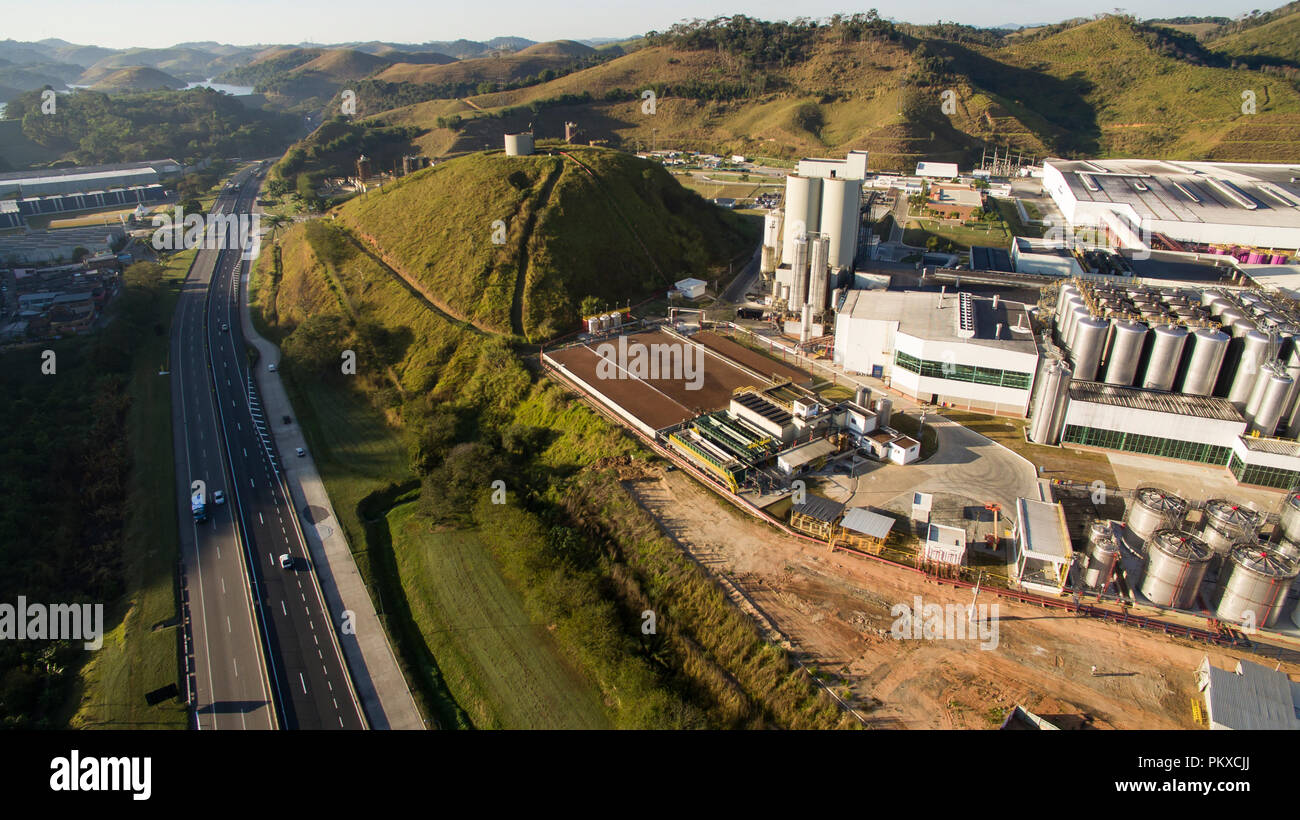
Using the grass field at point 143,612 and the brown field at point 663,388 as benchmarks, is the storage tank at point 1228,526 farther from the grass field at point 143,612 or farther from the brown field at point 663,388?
the grass field at point 143,612

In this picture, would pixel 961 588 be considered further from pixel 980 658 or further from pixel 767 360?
pixel 767 360

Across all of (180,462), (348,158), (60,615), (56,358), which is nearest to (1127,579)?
(60,615)

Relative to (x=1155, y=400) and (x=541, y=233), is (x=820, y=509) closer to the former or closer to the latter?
(x=1155, y=400)

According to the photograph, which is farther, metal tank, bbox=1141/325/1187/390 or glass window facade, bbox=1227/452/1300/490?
metal tank, bbox=1141/325/1187/390

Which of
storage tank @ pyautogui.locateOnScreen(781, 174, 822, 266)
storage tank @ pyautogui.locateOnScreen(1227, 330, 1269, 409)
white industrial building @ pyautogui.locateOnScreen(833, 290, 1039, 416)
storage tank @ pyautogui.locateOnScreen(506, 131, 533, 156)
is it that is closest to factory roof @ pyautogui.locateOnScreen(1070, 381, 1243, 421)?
storage tank @ pyautogui.locateOnScreen(1227, 330, 1269, 409)

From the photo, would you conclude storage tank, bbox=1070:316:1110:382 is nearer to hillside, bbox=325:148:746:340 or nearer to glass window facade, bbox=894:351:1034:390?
glass window facade, bbox=894:351:1034:390

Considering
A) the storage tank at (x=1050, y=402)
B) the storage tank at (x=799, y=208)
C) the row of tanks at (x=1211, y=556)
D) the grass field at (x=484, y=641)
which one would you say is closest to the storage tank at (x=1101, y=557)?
the row of tanks at (x=1211, y=556)
